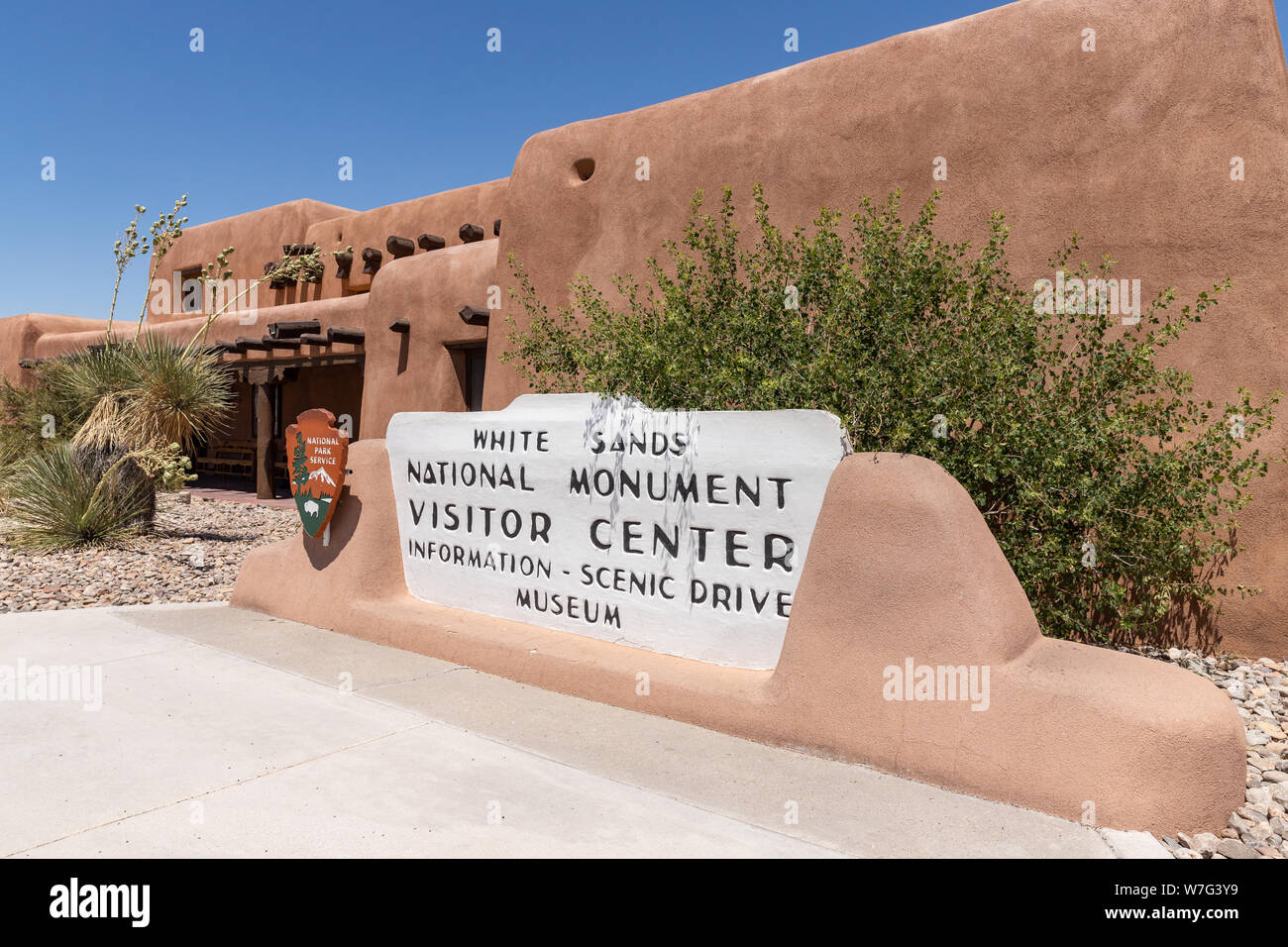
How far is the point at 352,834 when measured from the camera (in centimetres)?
326

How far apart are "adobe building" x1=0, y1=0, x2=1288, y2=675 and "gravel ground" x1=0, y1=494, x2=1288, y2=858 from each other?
2.94 feet

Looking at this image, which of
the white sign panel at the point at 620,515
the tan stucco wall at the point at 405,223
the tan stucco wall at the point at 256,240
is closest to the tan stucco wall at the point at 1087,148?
the white sign panel at the point at 620,515

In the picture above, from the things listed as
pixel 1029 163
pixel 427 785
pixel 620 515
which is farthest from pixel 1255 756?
pixel 1029 163

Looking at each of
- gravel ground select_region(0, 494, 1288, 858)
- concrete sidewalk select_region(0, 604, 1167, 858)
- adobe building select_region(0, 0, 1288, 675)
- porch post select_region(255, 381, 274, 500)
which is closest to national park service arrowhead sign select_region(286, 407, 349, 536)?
concrete sidewalk select_region(0, 604, 1167, 858)

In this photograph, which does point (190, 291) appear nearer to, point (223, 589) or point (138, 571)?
point (138, 571)

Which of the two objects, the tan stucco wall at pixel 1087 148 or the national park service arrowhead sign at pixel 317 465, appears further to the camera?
the national park service arrowhead sign at pixel 317 465

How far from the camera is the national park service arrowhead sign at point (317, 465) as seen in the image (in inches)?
265

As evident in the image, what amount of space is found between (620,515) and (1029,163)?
4.77 m

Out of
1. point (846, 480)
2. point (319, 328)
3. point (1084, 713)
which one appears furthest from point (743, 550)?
point (319, 328)

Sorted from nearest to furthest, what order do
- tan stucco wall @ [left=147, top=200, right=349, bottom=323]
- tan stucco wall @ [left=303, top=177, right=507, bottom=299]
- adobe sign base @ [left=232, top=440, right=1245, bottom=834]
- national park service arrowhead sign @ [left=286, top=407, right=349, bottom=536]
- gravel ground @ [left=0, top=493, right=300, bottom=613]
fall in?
1. adobe sign base @ [left=232, top=440, right=1245, bottom=834]
2. national park service arrowhead sign @ [left=286, top=407, right=349, bottom=536]
3. gravel ground @ [left=0, top=493, right=300, bottom=613]
4. tan stucco wall @ [left=303, top=177, right=507, bottom=299]
5. tan stucco wall @ [left=147, top=200, right=349, bottom=323]

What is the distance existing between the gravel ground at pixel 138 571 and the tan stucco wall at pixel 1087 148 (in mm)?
6466

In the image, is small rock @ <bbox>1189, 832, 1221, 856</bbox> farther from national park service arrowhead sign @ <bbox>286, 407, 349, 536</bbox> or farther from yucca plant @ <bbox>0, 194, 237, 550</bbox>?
yucca plant @ <bbox>0, 194, 237, 550</bbox>

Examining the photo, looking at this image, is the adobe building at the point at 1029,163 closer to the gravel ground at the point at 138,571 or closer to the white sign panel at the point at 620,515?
the white sign panel at the point at 620,515

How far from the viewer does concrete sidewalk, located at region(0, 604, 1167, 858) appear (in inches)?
126
